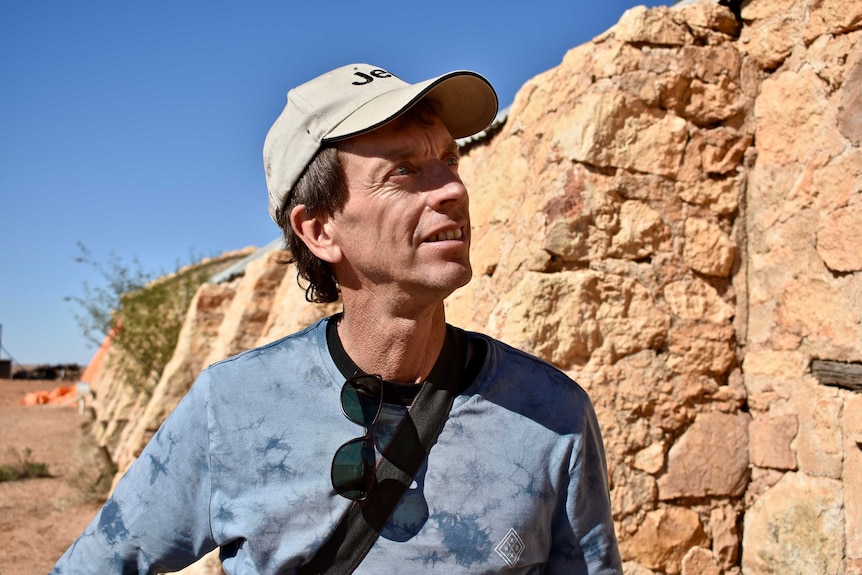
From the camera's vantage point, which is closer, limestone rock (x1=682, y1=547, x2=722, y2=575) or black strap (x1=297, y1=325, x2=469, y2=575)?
black strap (x1=297, y1=325, x2=469, y2=575)

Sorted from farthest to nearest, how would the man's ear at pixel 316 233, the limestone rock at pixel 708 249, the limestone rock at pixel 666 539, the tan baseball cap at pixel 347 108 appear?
1. the limestone rock at pixel 708 249
2. the limestone rock at pixel 666 539
3. the man's ear at pixel 316 233
4. the tan baseball cap at pixel 347 108

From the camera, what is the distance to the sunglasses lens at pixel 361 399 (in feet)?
4.75

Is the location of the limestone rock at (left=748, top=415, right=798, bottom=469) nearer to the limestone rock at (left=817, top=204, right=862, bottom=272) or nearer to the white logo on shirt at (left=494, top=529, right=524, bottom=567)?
the limestone rock at (left=817, top=204, right=862, bottom=272)

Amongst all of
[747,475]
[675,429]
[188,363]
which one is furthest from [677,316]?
[188,363]

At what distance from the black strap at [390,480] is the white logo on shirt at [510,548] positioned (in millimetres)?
200

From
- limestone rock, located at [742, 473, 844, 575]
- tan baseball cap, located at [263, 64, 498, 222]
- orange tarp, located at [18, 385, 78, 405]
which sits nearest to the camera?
tan baseball cap, located at [263, 64, 498, 222]

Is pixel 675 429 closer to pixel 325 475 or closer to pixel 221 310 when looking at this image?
pixel 325 475

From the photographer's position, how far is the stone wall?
8.18 feet

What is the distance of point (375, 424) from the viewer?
1.45 meters

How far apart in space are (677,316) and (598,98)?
2.90 ft

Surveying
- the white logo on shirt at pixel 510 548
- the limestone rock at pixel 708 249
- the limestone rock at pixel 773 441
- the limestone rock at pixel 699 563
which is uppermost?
the white logo on shirt at pixel 510 548

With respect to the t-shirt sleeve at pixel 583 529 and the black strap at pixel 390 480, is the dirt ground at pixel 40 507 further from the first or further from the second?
the t-shirt sleeve at pixel 583 529

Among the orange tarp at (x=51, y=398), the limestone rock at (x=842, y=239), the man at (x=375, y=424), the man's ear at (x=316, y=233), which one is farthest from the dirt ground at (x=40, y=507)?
the orange tarp at (x=51, y=398)

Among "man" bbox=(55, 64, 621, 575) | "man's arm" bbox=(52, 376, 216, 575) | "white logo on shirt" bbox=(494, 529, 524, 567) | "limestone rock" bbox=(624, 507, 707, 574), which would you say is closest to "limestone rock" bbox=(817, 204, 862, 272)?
"limestone rock" bbox=(624, 507, 707, 574)
